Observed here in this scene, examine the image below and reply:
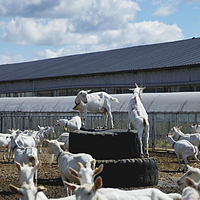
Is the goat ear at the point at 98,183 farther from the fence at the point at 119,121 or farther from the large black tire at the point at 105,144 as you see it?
the fence at the point at 119,121

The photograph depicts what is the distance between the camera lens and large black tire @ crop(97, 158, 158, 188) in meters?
13.2

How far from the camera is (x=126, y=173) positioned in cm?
1329

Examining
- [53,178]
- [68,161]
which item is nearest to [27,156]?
[53,178]

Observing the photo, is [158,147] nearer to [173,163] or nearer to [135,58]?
[173,163]

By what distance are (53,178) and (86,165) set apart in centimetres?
783

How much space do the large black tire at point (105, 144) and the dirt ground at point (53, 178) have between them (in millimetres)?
1233

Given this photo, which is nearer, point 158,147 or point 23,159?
point 23,159

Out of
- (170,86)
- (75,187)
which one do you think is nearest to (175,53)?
(170,86)

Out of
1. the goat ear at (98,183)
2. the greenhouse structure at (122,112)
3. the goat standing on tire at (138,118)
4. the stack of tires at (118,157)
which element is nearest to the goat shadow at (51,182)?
the stack of tires at (118,157)

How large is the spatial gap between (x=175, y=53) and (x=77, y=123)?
16.8 meters

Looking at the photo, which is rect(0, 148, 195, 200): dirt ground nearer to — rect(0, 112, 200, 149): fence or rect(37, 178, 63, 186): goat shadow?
rect(37, 178, 63, 186): goat shadow

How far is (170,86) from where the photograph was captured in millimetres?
34312

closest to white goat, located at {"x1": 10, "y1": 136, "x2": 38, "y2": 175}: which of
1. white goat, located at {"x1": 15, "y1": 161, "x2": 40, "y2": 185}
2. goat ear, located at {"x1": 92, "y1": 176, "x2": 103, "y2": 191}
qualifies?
white goat, located at {"x1": 15, "y1": 161, "x2": 40, "y2": 185}

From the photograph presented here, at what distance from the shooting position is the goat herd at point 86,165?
6348mm
